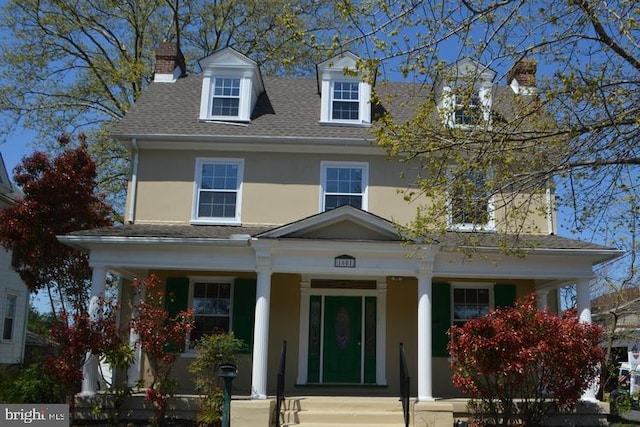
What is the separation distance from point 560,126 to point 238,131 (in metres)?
8.09

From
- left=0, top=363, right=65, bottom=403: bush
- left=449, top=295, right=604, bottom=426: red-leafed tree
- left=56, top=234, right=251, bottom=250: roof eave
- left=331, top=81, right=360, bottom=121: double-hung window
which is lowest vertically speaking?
left=0, top=363, right=65, bottom=403: bush

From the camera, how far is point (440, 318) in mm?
15016

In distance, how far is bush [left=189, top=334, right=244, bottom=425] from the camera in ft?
38.9

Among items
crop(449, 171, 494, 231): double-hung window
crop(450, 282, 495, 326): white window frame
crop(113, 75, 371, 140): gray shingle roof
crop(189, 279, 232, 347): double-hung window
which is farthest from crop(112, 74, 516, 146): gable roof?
crop(449, 171, 494, 231): double-hung window

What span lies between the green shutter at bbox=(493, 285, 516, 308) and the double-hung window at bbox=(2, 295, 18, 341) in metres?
15.2

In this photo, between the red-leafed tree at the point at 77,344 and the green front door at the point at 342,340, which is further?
the green front door at the point at 342,340

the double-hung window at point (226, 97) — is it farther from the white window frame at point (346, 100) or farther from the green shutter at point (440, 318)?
the green shutter at point (440, 318)

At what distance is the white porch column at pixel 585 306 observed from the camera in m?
12.7

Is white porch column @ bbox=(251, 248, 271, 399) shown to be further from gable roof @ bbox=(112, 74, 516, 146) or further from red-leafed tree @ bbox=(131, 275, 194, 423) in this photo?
gable roof @ bbox=(112, 74, 516, 146)

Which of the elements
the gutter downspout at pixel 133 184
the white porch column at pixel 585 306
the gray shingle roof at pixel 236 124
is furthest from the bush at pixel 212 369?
the white porch column at pixel 585 306

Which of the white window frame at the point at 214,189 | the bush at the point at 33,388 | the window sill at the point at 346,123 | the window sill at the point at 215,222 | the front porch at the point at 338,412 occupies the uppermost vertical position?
the window sill at the point at 346,123

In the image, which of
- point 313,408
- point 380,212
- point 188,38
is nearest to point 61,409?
point 313,408

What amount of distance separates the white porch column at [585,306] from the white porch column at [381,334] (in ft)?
13.8

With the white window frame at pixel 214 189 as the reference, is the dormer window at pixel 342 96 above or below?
above
